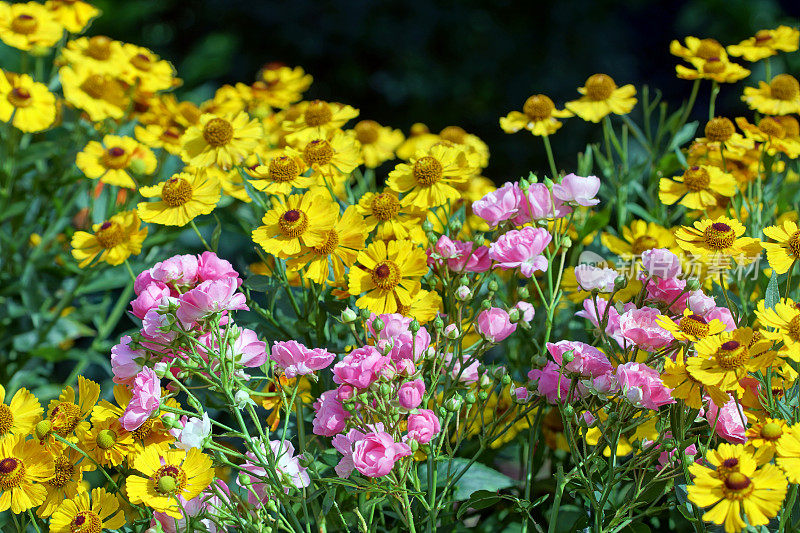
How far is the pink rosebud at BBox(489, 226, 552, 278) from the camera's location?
0.83 metres

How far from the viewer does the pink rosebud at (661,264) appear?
2.65 ft

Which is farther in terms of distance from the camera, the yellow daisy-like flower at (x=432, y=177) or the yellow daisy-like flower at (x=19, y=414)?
the yellow daisy-like flower at (x=432, y=177)

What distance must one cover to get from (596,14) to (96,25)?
7.56 ft

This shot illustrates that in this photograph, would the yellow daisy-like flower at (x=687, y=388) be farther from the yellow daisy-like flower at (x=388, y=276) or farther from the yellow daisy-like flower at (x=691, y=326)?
the yellow daisy-like flower at (x=388, y=276)

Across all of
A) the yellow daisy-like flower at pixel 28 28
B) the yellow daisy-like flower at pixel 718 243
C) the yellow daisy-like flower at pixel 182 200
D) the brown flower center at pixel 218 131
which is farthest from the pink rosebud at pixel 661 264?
the yellow daisy-like flower at pixel 28 28

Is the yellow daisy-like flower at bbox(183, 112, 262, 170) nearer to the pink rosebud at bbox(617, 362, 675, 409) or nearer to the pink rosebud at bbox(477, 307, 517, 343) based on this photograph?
the pink rosebud at bbox(477, 307, 517, 343)

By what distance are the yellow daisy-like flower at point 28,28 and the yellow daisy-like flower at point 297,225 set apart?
0.84 metres

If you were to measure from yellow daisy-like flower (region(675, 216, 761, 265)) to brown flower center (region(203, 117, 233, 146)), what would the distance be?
644 millimetres

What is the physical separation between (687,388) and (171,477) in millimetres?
474

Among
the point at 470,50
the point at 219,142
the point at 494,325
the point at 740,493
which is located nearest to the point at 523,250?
the point at 494,325

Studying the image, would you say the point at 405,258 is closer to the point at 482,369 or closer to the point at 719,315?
the point at 482,369

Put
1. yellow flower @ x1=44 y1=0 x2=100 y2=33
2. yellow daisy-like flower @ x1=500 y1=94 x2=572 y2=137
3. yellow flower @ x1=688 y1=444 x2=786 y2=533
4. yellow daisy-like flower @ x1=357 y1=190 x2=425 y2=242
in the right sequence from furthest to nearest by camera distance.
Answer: yellow flower @ x1=44 y1=0 x2=100 y2=33 → yellow daisy-like flower @ x1=500 y1=94 x2=572 y2=137 → yellow daisy-like flower @ x1=357 y1=190 x2=425 y2=242 → yellow flower @ x1=688 y1=444 x2=786 y2=533

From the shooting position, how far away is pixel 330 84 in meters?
3.95

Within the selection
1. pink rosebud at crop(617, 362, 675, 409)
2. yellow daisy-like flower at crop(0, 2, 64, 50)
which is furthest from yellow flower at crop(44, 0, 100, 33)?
pink rosebud at crop(617, 362, 675, 409)
